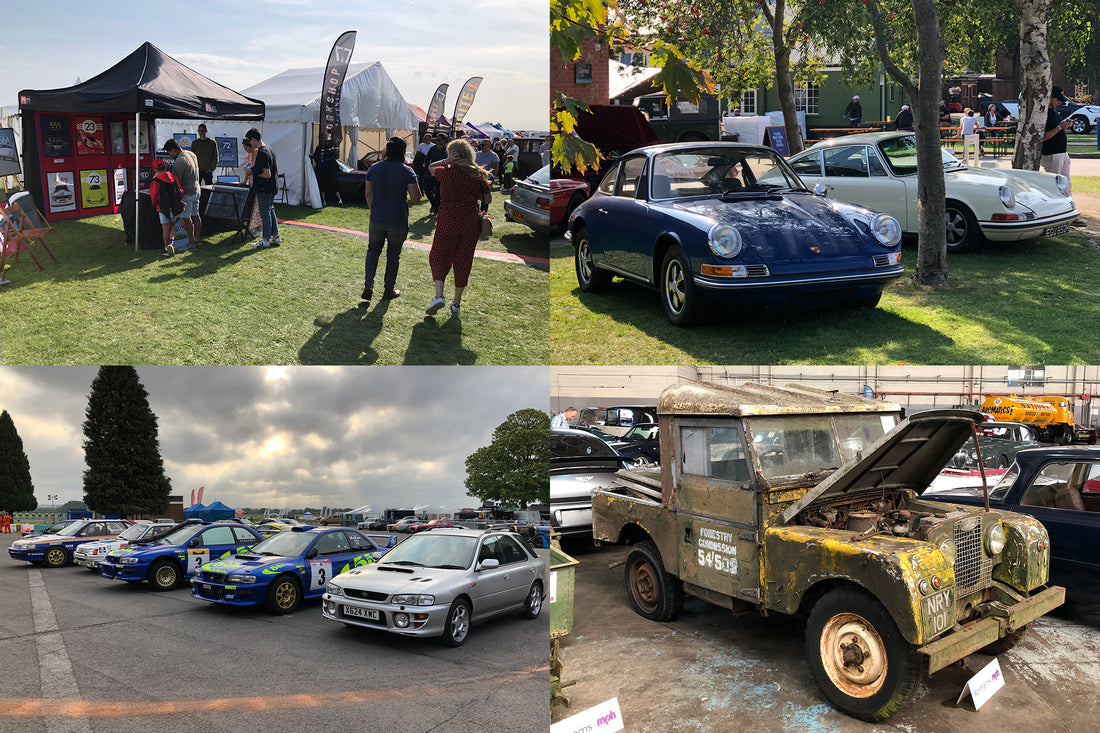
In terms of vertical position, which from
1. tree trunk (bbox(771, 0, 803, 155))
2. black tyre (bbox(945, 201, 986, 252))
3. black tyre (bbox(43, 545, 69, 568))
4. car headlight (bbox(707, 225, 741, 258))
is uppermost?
tree trunk (bbox(771, 0, 803, 155))

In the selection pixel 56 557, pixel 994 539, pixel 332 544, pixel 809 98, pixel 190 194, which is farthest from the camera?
pixel 809 98

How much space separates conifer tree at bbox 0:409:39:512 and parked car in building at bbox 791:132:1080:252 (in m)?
7.56

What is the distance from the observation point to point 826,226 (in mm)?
6312

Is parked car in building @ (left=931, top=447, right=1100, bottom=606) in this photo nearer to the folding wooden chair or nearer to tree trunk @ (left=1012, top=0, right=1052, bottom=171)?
tree trunk @ (left=1012, top=0, right=1052, bottom=171)

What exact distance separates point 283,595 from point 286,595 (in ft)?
0.12

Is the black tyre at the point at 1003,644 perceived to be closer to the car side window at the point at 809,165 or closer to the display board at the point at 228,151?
the car side window at the point at 809,165

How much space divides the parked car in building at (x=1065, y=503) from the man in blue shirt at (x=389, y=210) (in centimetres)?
440

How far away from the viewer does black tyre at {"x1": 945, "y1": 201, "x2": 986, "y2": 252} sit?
8.98m

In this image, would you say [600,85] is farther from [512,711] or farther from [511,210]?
[512,711]

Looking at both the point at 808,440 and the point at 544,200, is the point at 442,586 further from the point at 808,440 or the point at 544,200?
the point at 544,200

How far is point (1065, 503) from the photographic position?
17.3 feet

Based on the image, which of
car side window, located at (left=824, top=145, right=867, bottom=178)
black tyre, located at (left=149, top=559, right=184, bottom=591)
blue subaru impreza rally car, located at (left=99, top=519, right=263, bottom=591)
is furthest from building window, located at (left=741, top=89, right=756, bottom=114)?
black tyre, located at (left=149, top=559, right=184, bottom=591)

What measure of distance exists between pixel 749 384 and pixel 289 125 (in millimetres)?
7692

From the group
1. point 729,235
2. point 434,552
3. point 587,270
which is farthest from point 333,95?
point 434,552
